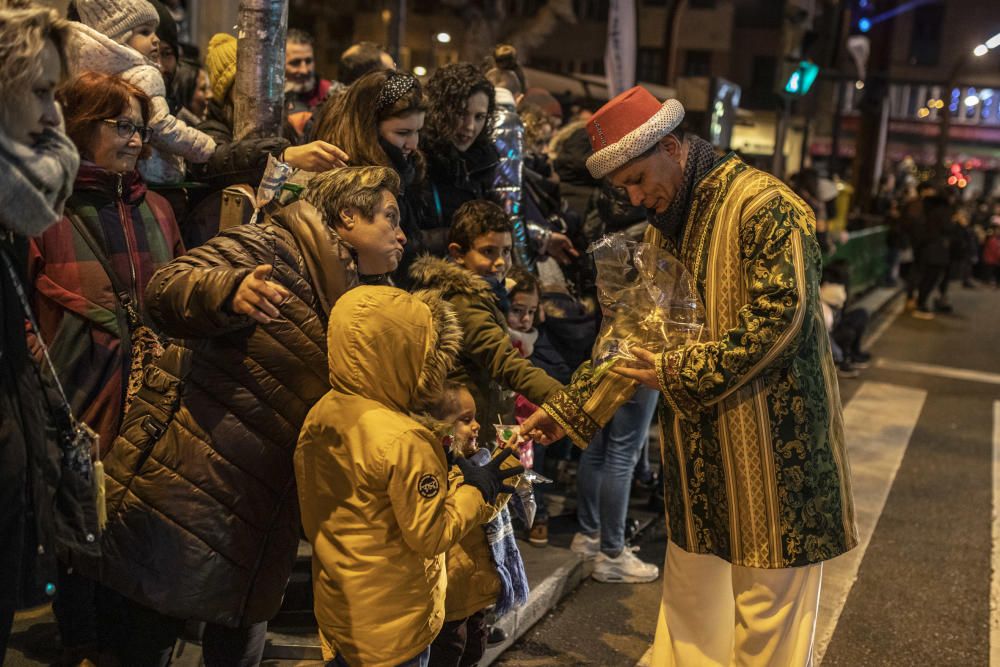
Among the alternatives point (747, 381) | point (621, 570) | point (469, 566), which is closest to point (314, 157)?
point (469, 566)

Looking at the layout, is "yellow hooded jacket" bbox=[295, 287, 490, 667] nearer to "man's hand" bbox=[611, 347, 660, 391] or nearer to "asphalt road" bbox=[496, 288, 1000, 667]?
"man's hand" bbox=[611, 347, 660, 391]

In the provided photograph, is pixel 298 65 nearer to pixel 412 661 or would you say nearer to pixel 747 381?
pixel 747 381

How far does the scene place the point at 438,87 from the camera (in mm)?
4777

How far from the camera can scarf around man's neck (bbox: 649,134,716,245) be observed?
3.36 metres

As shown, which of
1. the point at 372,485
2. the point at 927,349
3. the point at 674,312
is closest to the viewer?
the point at 372,485

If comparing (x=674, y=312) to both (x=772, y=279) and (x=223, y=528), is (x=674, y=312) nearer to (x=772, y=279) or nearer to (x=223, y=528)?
(x=772, y=279)

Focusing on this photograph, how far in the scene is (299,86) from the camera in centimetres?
587

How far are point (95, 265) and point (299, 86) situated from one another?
2765 millimetres

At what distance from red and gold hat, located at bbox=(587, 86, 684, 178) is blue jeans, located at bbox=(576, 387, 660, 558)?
2.05 m

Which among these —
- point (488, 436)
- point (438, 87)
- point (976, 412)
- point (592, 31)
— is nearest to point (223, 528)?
point (488, 436)

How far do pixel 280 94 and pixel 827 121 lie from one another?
48051 mm

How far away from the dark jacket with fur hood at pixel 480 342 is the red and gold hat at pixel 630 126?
912mm

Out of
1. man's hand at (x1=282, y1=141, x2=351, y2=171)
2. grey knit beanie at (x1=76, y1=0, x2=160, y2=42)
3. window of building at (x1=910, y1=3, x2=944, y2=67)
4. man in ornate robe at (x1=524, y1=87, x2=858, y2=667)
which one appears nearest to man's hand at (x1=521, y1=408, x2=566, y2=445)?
man in ornate robe at (x1=524, y1=87, x2=858, y2=667)

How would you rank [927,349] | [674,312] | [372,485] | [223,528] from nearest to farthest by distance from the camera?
[372,485]
[223,528]
[674,312]
[927,349]
